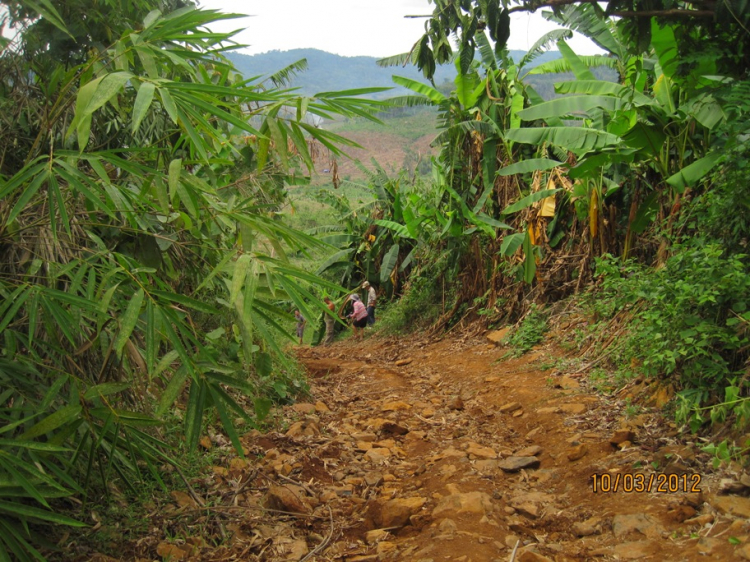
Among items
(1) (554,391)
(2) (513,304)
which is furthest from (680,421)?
(2) (513,304)

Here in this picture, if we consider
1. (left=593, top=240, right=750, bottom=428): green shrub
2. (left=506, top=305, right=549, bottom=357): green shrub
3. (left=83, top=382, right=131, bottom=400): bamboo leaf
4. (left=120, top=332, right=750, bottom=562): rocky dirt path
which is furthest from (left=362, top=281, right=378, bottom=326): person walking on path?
(left=83, top=382, right=131, bottom=400): bamboo leaf

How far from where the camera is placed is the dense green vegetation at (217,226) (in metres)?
2.40

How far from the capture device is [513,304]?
28.6 ft

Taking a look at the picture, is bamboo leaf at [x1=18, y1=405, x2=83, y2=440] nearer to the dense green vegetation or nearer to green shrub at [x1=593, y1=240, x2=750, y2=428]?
the dense green vegetation

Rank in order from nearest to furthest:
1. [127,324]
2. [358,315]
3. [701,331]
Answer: [127,324]
[701,331]
[358,315]

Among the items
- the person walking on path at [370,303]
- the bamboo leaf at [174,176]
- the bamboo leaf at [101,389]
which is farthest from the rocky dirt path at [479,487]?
the person walking on path at [370,303]

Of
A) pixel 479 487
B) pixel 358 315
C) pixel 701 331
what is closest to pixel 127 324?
pixel 479 487

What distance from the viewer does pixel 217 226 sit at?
3342 millimetres

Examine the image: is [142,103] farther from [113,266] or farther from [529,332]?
[529,332]

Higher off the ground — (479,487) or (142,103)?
(142,103)

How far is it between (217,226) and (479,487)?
7.09ft
